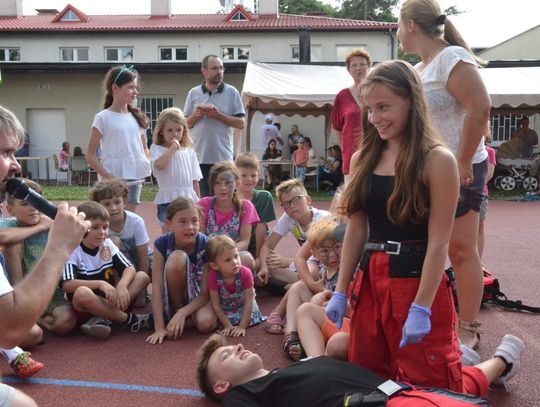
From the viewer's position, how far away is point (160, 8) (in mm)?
31172

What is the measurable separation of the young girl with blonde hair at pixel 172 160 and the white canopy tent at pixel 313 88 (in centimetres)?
801

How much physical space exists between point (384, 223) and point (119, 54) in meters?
27.8

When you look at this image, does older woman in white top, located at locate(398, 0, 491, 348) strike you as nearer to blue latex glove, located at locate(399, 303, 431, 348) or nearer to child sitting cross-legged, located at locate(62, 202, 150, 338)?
blue latex glove, located at locate(399, 303, 431, 348)

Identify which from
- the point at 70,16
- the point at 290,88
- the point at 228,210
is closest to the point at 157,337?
the point at 228,210

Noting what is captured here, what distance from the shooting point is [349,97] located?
5.34 metres

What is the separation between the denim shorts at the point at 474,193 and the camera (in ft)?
11.1

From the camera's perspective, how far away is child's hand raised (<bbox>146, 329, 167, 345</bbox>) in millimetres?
4203

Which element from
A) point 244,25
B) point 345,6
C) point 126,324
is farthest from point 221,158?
point 345,6

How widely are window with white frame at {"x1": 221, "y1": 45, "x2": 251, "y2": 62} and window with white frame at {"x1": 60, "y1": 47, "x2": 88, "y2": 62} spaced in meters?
6.78

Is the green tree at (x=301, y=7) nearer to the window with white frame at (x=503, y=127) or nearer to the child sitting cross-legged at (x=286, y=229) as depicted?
the window with white frame at (x=503, y=127)

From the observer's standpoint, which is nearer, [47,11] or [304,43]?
[304,43]

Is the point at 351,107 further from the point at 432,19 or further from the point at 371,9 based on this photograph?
the point at 371,9

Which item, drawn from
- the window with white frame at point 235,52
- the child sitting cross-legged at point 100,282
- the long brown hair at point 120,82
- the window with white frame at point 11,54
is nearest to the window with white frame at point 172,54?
the window with white frame at point 235,52

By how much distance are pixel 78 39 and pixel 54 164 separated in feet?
27.6
